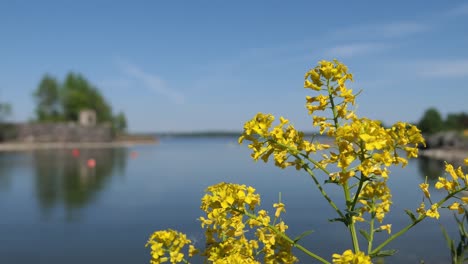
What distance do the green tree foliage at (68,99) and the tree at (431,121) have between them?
46816mm

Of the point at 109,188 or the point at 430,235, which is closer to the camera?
the point at 430,235

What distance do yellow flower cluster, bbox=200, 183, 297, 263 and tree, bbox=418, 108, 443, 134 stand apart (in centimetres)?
5189

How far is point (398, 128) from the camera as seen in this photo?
202 centimetres

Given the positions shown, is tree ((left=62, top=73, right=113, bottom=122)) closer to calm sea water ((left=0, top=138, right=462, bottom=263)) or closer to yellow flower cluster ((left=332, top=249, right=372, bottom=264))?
calm sea water ((left=0, top=138, right=462, bottom=263))

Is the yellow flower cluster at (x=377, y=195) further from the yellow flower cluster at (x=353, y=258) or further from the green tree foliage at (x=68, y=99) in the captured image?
the green tree foliage at (x=68, y=99)

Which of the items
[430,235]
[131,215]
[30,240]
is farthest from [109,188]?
[430,235]

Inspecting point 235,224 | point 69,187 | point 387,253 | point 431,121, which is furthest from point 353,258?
point 431,121

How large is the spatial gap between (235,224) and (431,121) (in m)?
53.2

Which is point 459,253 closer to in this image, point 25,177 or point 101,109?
point 25,177

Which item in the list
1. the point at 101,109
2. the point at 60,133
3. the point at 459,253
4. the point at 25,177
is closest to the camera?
the point at 459,253

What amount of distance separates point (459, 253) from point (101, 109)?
2817 inches

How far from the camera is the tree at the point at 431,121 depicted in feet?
164

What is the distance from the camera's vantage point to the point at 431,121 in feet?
165

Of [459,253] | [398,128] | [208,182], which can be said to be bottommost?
[208,182]
